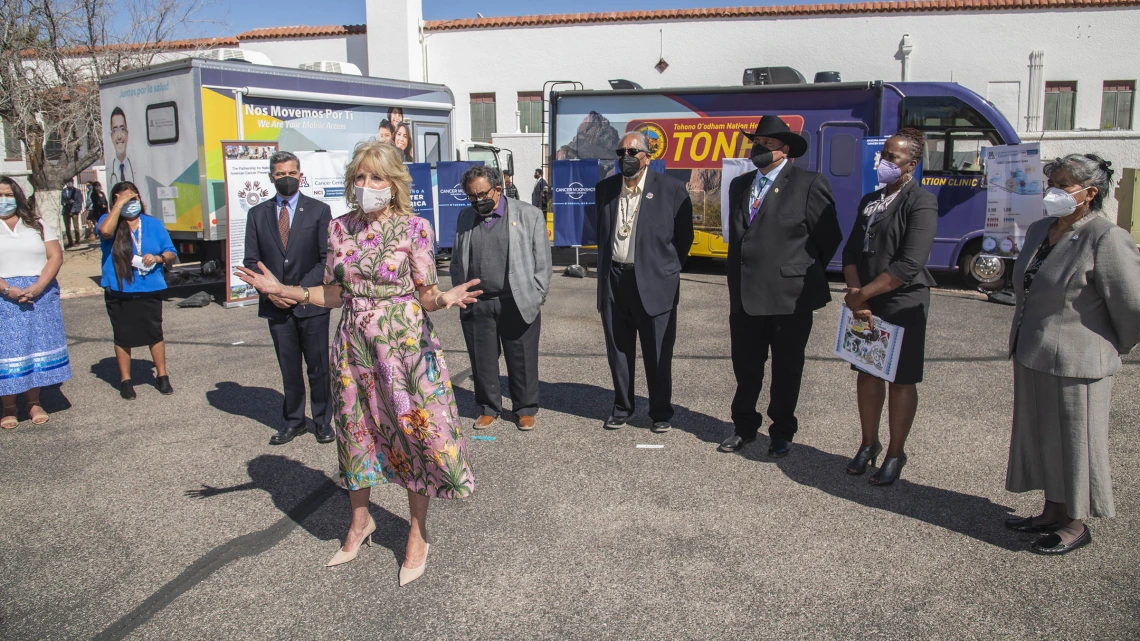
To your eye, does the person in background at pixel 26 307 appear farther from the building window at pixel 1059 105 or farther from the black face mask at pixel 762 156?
the building window at pixel 1059 105

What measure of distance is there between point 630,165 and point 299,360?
103 inches

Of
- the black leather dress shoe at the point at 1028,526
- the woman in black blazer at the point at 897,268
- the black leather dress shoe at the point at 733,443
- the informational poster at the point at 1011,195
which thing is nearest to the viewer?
the black leather dress shoe at the point at 1028,526

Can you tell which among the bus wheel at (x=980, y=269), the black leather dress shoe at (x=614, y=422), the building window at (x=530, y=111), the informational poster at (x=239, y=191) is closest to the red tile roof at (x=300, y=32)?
the building window at (x=530, y=111)

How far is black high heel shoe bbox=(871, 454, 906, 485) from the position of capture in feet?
15.5

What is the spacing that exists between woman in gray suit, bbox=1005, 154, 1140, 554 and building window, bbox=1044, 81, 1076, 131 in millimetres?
20222

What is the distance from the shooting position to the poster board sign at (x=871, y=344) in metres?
4.50

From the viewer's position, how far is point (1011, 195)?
1101 centimetres

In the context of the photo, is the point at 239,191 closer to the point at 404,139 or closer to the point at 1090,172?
the point at 404,139

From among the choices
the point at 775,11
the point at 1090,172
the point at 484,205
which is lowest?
the point at 484,205

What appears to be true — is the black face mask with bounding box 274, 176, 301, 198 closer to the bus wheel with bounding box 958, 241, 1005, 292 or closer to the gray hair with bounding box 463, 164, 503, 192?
the gray hair with bounding box 463, 164, 503, 192

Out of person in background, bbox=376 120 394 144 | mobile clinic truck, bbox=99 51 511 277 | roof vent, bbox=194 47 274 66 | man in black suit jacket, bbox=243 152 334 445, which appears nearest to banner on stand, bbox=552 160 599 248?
person in background, bbox=376 120 394 144

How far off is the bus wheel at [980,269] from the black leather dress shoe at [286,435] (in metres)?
9.78

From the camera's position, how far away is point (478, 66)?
77.8 ft

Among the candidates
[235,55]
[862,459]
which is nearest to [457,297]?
[862,459]
